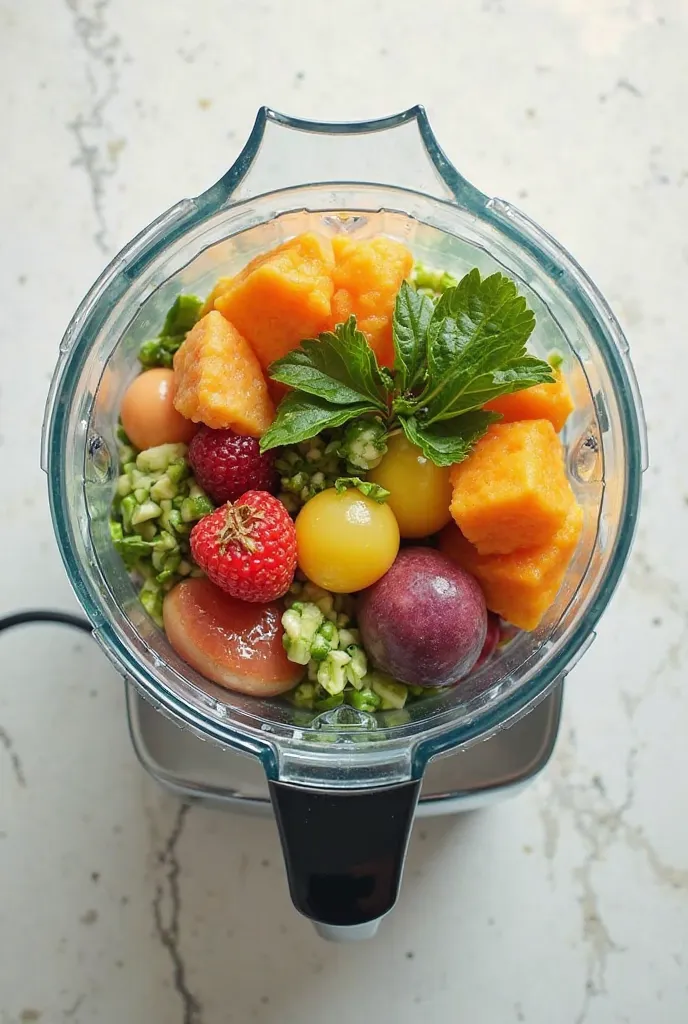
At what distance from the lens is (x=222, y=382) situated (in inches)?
34.5

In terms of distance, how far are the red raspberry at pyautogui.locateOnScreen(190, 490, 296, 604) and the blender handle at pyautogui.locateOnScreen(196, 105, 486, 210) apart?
334mm

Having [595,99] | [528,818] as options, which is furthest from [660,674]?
[595,99]

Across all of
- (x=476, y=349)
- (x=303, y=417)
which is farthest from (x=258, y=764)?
(x=476, y=349)

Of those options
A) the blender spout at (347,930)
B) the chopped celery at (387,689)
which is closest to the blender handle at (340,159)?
the chopped celery at (387,689)

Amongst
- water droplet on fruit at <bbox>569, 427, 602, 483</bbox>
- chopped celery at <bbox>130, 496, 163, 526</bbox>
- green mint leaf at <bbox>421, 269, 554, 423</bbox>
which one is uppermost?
green mint leaf at <bbox>421, 269, 554, 423</bbox>

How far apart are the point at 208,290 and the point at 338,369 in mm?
283

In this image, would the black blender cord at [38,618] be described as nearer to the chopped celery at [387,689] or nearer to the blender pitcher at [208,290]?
the blender pitcher at [208,290]

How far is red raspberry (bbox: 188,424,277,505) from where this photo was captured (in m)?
0.89

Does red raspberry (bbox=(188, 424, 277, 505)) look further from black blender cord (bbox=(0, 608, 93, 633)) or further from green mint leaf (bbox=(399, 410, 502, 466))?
black blender cord (bbox=(0, 608, 93, 633))

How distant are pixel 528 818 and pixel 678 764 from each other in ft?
0.69

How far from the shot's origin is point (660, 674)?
1.21 metres

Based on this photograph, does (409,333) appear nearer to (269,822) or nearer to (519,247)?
(519,247)

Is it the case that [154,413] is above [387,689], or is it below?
above

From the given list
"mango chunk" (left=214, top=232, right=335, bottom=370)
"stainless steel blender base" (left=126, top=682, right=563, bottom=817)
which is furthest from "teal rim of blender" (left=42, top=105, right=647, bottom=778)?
"stainless steel blender base" (left=126, top=682, right=563, bottom=817)
